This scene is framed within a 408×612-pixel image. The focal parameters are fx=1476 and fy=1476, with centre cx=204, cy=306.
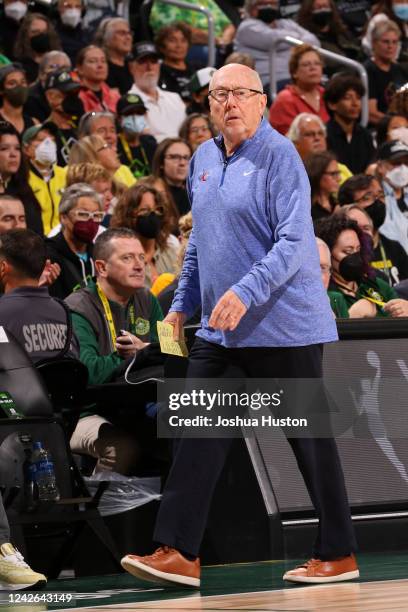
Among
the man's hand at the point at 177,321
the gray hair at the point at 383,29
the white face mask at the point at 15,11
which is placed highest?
the white face mask at the point at 15,11

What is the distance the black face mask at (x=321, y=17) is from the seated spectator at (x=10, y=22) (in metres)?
3.98

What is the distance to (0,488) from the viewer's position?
19.2 ft

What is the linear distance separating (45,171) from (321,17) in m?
6.74

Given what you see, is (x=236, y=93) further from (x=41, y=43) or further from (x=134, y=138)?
(x=41, y=43)

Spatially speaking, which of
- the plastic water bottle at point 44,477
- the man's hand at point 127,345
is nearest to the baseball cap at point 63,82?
the man's hand at point 127,345

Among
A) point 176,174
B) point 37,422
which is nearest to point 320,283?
point 37,422

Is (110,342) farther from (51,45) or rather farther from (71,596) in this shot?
(51,45)

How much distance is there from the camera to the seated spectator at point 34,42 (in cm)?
1309

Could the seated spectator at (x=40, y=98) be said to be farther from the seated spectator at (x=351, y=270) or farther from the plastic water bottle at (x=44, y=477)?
the plastic water bottle at (x=44, y=477)

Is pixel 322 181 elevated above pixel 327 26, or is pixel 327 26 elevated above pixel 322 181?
pixel 327 26

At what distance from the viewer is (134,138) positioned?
479 inches

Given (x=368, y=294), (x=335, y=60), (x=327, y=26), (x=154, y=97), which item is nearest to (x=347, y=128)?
(x=335, y=60)

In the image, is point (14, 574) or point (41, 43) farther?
point (41, 43)

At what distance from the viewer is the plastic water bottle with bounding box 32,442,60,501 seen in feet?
19.4
